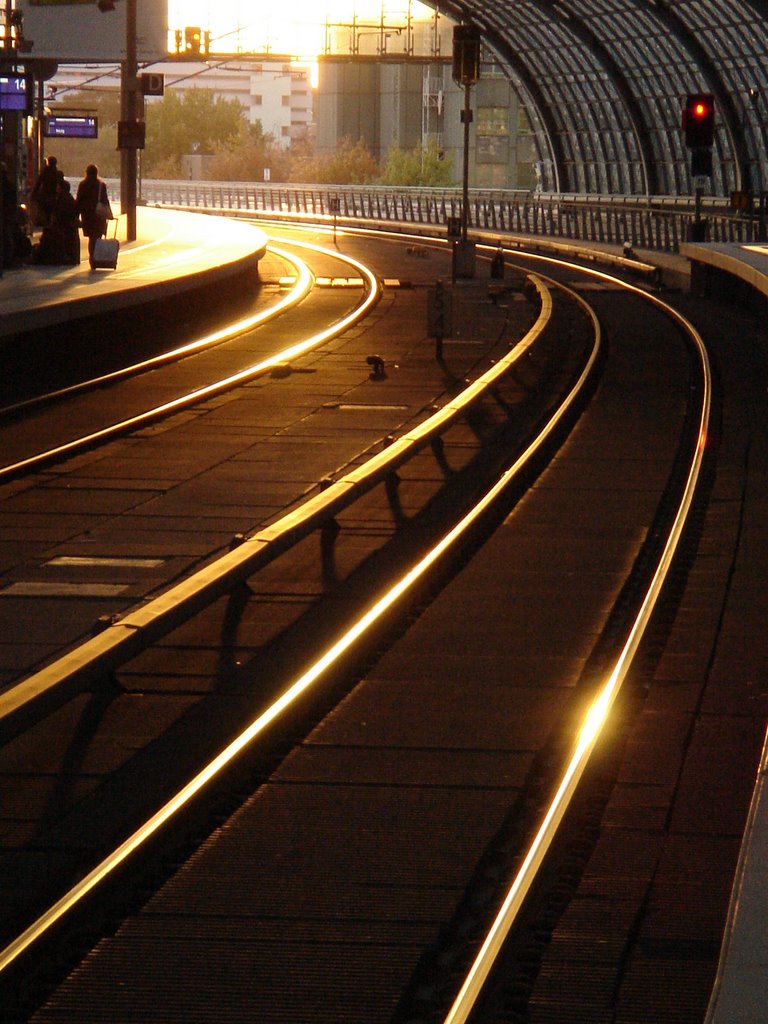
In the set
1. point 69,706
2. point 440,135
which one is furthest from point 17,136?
point 440,135

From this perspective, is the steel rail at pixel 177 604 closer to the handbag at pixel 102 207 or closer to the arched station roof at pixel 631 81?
the handbag at pixel 102 207

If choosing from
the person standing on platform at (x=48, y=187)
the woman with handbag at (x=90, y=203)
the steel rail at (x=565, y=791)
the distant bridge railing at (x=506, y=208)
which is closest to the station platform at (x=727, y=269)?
the distant bridge railing at (x=506, y=208)

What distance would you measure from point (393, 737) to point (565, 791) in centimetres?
97

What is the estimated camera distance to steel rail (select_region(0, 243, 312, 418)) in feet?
56.6

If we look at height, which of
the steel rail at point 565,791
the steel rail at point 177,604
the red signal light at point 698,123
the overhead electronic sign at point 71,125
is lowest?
the steel rail at point 565,791

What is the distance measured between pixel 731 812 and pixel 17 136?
85.4ft

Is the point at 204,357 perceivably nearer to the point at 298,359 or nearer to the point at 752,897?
the point at 298,359

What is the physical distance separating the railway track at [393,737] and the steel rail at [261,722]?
16 millimetres

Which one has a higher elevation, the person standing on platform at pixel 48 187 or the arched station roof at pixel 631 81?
the arched station roof at pixel 631 81

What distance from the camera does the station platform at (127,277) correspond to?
19.9 metres

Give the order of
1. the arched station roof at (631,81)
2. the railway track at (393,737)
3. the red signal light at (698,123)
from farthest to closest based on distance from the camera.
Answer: the arched station roof at (631,81) → the red signal light at (698,123) → the railway track at (393,737)

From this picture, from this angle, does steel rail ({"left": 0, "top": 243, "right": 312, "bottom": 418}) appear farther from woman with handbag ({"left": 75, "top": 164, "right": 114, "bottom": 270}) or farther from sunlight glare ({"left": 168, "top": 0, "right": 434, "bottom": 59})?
sunlight glare ({"left": 168, "top": 0, "right": 434, "bottom": 59})

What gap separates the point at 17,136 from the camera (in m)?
30.3

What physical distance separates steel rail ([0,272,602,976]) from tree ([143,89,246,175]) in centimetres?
13151
